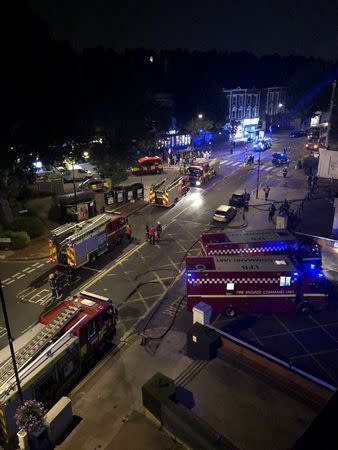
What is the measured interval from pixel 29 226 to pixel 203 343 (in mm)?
20510

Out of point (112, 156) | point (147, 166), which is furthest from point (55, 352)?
point (147, 166)

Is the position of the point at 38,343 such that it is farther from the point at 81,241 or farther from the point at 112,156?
the point at 112,156

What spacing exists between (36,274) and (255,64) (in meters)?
150

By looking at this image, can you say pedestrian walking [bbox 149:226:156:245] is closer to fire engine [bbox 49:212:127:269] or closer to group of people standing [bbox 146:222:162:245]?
group of people standing [bbox 146:222:162:245]

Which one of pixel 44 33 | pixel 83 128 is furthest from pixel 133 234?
pixel 44 33

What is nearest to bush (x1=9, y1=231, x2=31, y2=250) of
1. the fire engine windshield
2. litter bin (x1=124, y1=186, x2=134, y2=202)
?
litter bin (x1=124, y1=186, x2=134, y2=202)

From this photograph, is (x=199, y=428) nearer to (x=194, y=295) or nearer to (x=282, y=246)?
(x=194, y=295)

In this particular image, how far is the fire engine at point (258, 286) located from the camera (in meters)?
18.4

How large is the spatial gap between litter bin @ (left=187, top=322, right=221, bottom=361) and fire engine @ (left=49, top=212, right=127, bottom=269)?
460 inches

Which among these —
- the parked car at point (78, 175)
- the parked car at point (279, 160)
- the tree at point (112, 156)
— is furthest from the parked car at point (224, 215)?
the parked car at point (279, 160)

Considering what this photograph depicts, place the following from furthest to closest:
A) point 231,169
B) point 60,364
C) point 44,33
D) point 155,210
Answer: point 231,169 < point 155,210 < point 44,33 < point 60,364

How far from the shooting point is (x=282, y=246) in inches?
872

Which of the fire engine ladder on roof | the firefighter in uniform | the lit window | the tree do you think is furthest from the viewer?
the tree

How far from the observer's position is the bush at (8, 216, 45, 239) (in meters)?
29.5
